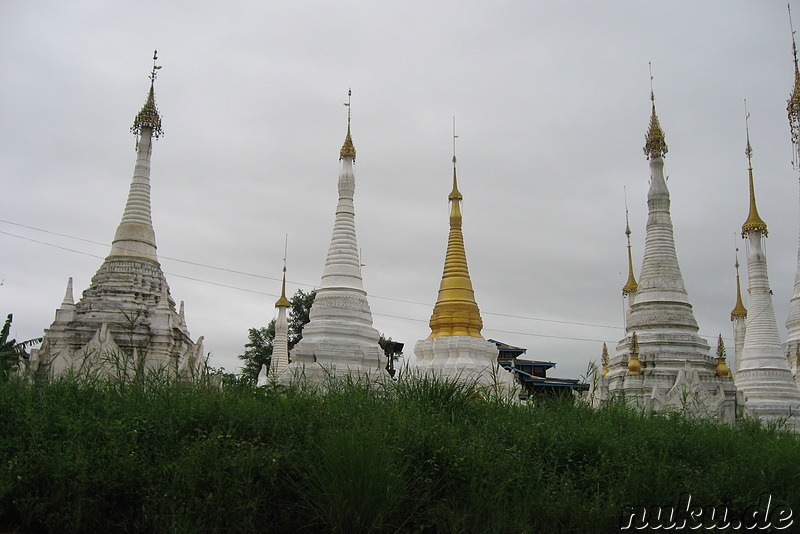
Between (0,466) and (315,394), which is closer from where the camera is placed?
(0,466)

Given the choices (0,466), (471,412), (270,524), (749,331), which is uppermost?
(749,331)

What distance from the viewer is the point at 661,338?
83.7 feet

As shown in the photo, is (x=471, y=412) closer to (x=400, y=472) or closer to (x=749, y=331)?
(x=400, y=472)

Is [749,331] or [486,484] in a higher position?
[749,331]

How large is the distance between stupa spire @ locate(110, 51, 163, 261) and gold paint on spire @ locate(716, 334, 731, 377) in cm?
2014

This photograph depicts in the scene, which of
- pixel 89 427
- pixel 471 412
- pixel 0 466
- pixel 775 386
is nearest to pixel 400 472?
pixel 471 412

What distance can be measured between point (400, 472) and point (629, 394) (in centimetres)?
1781

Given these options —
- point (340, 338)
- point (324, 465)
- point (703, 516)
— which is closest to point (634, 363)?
point (340, 338)

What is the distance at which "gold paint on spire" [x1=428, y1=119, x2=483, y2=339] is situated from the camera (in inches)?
1133

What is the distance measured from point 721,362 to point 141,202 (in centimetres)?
2140

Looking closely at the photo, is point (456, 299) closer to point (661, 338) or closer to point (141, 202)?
point (661, 338)

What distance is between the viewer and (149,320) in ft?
76.8

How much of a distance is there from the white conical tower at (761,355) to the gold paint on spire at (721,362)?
2572 mm

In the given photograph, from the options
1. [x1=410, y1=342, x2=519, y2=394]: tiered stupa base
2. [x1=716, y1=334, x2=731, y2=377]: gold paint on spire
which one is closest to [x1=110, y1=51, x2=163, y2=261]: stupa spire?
[x1=410, y1=342, x2=519, y2=394]: tiered stupa base
